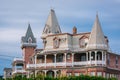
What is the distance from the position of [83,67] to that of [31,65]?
37.0 ft

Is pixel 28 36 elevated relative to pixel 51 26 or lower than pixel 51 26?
lower

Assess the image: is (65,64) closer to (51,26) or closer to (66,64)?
(66,64)

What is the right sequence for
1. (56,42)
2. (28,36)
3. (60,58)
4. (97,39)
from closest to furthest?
(97,39)
(60,58)
(56,42)
(28,36)

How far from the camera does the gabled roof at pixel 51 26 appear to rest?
72.6 m

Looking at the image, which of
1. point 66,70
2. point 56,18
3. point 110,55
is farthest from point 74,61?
point 56,18

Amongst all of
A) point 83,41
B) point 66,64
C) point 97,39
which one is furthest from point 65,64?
point 97,39

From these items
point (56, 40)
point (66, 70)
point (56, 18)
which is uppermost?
point (56, 18)

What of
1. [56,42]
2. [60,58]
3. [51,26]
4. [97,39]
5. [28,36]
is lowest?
[60,58]

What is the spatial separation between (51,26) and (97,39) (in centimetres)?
1294

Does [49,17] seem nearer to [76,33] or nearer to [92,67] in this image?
[76,33]

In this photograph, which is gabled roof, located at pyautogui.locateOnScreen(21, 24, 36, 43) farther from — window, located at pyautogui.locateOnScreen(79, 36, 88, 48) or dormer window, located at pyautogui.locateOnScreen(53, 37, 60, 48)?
window, located at pyautogui.locateOnScreen(79, 36, 88, 48)

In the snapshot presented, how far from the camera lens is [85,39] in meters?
66.8

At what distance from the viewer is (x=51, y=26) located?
7256cm

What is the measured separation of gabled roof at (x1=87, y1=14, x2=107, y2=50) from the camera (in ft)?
204
